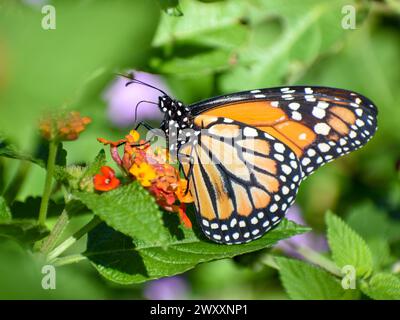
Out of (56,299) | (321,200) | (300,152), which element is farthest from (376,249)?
(56,299)

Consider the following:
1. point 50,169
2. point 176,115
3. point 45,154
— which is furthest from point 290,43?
point 50,169

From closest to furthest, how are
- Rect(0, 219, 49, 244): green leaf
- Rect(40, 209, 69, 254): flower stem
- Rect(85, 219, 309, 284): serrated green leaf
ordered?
Rect(0, 219, 49, 244): green leaf → Rect(40, 209, 69, 254): flower stem → Rect(85, 219, 309, 284): serrated green leaf

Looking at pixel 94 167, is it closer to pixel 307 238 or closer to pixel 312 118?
pixel 312 118

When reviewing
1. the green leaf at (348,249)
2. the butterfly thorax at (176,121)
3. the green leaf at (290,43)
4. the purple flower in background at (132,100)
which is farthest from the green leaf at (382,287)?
the purple flower in background at (132,100)

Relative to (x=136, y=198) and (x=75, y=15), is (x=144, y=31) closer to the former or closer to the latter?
(x=75, y=15)

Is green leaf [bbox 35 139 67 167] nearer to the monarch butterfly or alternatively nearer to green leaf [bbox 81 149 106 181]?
green leaf [bbox 81 149 106 181]

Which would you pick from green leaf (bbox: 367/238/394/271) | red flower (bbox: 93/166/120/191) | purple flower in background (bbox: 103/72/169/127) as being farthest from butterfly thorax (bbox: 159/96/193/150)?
purple flower in background (bbox: 103/72/169/127)
